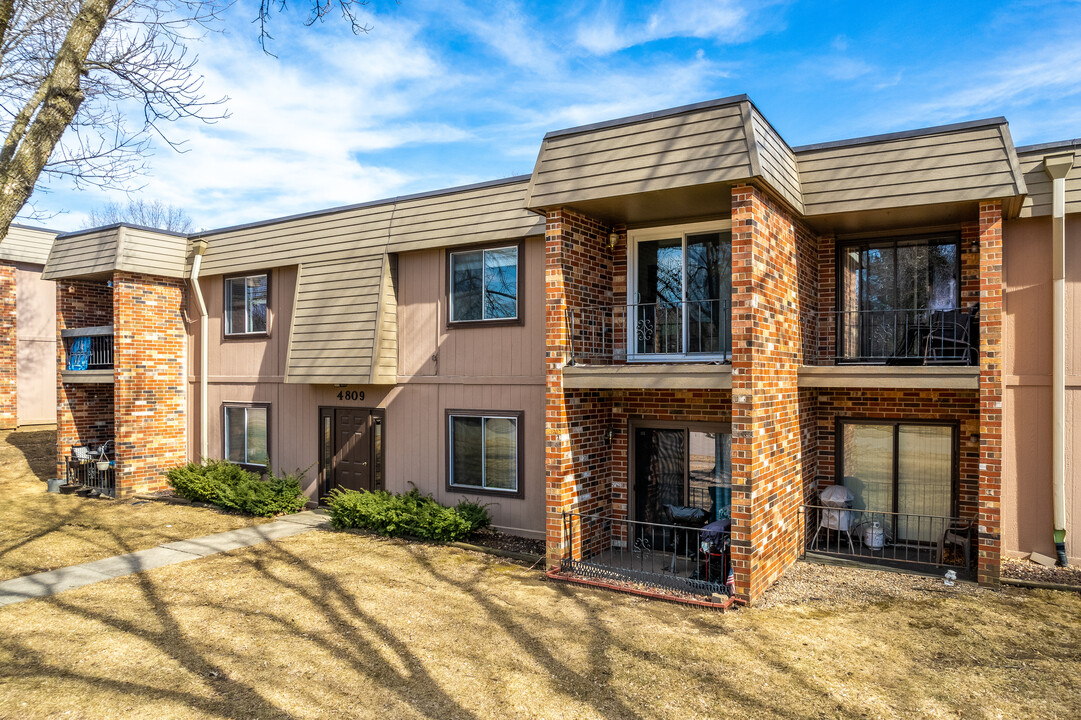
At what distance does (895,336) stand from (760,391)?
3298 millimetres

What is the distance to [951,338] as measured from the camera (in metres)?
8.62

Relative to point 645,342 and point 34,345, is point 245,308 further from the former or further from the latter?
point 34,345

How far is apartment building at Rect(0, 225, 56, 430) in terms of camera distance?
720 inches

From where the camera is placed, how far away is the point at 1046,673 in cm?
549

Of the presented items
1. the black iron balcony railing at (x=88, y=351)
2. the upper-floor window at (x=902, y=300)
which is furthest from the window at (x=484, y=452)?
Result: the black iron balcony railing at (x=88, y=351)

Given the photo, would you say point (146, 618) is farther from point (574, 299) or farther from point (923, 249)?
point (923, 249)

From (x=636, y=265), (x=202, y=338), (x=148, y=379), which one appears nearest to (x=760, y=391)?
(x=636, y=265)

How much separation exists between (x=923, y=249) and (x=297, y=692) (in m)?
9.12

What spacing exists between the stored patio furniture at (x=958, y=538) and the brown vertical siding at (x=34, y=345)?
73.4 ft

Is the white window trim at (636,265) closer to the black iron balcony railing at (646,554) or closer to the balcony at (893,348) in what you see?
the balcony at (893,348)

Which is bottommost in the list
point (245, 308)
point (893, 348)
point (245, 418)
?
point (245, 418)

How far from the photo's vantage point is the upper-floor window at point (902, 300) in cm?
871

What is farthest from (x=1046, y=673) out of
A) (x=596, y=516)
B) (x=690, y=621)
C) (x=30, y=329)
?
(x=30, y=329)

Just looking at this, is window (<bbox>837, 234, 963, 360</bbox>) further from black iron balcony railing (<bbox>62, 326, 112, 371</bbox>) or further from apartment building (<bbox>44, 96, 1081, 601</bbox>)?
black iron balcony railing (<bbox>62, 326, 112, 371</bbox>)
